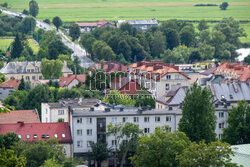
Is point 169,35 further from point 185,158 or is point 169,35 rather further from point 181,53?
point 185,158

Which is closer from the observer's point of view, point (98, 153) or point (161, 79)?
point (98, 153)

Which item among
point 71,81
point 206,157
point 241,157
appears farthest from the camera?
point 71,81

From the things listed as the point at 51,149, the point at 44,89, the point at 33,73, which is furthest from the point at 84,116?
the point at 33,73

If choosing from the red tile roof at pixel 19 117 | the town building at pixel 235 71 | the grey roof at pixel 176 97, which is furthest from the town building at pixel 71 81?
the red tile roof at pixel 19 117

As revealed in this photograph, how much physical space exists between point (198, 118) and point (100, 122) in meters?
8.40

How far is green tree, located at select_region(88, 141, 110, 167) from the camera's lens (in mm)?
48938

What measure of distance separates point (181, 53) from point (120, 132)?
8676 centimetres

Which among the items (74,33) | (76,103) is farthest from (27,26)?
(76,103)

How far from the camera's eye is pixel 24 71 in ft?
357

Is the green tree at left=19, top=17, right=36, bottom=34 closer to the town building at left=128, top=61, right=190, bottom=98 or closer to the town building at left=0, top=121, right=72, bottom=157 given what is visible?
the town building at left=128, top=61, right=190, bottom=98

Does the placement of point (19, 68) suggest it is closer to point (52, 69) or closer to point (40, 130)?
point (52, 69)

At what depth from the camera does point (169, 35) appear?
152625 millimetres

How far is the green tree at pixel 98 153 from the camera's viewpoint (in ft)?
161

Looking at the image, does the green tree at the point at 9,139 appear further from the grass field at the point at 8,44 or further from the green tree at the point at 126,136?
the grass field at the point at 8,44
